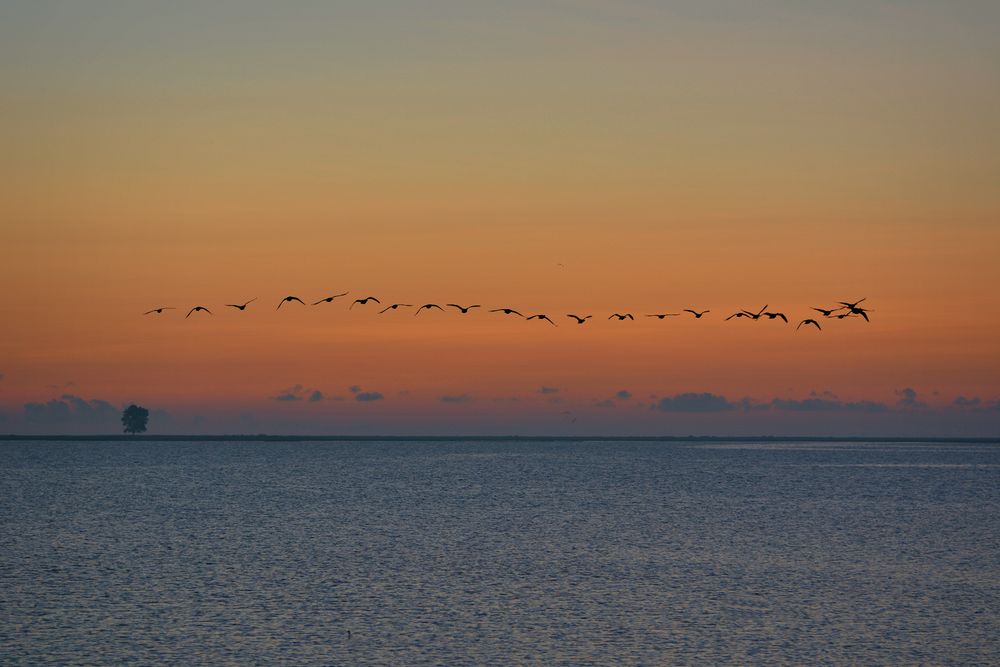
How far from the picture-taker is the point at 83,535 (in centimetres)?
8650

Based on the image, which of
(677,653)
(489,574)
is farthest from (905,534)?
(677,653)

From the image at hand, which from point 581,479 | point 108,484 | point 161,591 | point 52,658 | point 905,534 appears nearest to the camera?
point 52,658

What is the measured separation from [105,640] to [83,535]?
146 ft

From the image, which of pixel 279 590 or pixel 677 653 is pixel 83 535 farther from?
pixel 677 653

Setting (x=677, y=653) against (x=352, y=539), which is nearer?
(x=677, y=653)

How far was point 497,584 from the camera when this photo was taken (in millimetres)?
59844

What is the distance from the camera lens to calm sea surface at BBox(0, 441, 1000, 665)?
44.3 m

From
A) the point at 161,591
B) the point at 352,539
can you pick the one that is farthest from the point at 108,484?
the point at 161,591

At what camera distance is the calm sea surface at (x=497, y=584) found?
44.3 meters

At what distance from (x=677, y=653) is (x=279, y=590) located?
22770 millimetres

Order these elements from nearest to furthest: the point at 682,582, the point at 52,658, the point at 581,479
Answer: the point at 52,658
the point at 682,582
the point at 581,479

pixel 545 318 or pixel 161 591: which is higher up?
pixel 545 318

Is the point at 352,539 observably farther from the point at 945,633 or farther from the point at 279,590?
the point at 945,633

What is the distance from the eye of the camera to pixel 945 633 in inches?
1866
